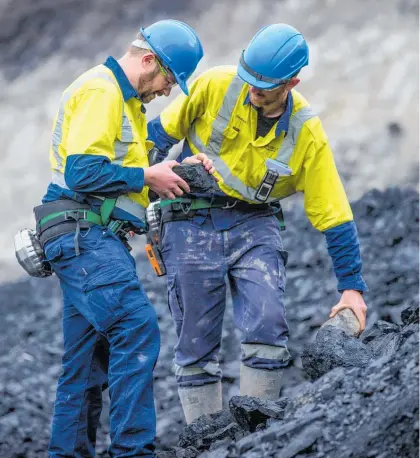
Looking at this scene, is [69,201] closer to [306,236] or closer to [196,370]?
[196,370]

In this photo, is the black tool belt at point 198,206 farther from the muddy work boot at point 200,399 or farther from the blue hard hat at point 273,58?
the muddy work boot at point 200,399

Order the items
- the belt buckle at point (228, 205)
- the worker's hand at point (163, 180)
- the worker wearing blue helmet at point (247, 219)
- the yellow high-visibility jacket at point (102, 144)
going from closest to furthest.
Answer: the yellow high-visibility jacket at point (102, 144), the worker's hand at point (163, 180), the worker wearing blue helmet at point (247, 219), the belt buckle at point (228, 205)

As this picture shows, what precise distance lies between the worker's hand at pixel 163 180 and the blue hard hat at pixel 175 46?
1.52 feet

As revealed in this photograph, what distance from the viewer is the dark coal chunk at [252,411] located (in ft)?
14.4

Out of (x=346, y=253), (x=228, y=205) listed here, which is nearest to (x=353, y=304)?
(x=346, y=253)

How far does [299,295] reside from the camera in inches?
388

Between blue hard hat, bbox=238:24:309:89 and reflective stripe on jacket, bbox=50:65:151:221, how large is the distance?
66 centimetres

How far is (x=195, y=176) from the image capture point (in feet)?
15.0

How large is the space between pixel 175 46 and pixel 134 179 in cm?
Result: 70

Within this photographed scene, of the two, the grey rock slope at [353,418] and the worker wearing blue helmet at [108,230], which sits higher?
the worker wearing blue helmet at [108,230]

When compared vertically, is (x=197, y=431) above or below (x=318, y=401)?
below

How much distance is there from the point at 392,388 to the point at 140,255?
7.78 metres

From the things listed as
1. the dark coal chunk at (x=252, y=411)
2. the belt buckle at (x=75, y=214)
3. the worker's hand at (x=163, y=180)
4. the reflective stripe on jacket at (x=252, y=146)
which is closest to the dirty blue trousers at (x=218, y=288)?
the reflective stripe on jacket at (x=252, y=146)

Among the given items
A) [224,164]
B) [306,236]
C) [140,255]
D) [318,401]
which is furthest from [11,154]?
[318,401]
